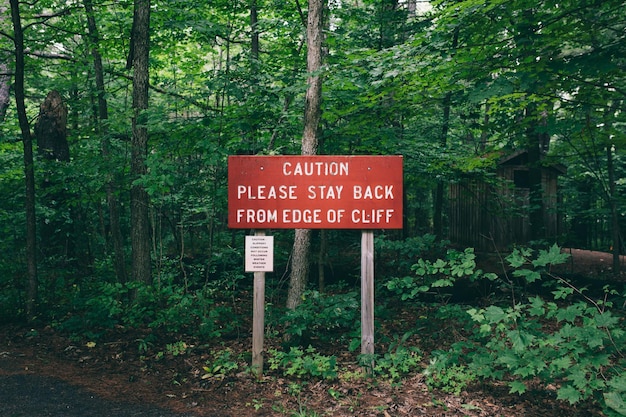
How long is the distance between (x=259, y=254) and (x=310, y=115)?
7.54 ft

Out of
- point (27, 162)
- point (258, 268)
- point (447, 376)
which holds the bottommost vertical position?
point (447, 376)

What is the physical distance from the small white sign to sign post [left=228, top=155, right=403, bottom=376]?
0.14 feet

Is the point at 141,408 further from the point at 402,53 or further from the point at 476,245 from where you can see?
the point at 476,245

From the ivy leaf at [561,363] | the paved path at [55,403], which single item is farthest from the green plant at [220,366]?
the ivy leaf at [561,363]

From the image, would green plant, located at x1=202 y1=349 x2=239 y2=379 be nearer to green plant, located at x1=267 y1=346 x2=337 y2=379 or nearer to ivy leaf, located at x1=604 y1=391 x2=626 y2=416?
green plant, located at x1=267 y1=346 x2=337 y2=379

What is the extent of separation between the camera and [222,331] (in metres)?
7.46

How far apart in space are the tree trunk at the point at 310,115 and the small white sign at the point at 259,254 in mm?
1311

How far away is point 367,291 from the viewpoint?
18.9ft

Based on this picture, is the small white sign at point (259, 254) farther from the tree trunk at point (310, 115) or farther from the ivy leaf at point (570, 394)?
the ivy leaf at point (570, 394)

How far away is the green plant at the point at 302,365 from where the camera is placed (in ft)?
18.4

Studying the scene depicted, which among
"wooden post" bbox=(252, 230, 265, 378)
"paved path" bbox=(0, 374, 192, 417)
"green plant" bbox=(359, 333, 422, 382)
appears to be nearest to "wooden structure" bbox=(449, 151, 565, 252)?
"green plant" bbox=(359, 333, 422, 382)

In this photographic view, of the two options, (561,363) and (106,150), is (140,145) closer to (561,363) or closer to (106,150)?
(106,150)

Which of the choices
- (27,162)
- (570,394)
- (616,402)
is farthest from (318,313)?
(27,162)

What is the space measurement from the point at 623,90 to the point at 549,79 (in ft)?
4.78
